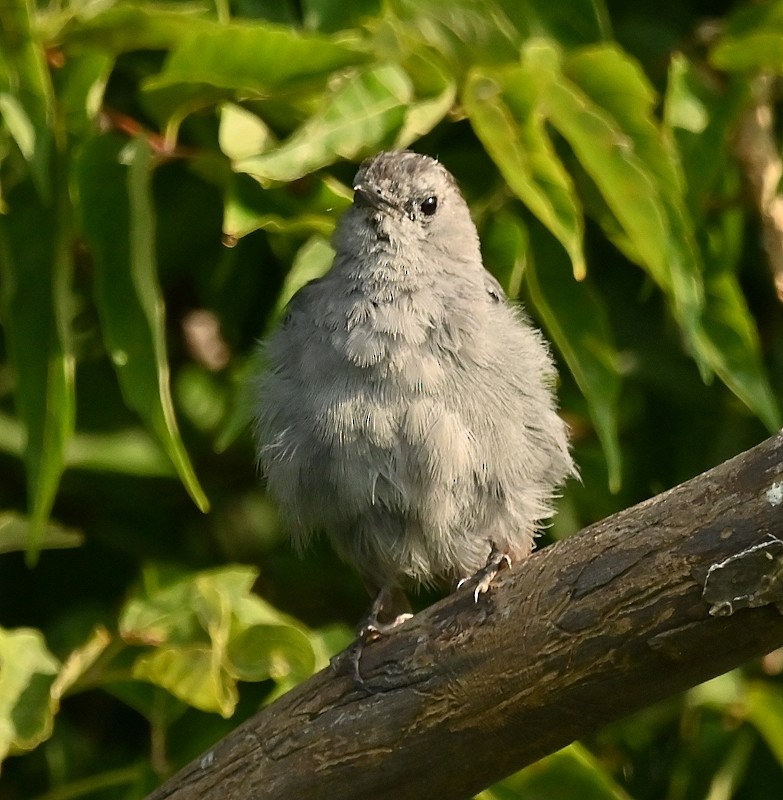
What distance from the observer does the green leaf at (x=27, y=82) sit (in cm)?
307

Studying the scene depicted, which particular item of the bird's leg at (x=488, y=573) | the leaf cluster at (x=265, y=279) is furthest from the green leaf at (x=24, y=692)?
the bird's leg at (x=488, y=573)

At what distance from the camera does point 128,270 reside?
123 inches

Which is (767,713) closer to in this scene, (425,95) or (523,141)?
(523,141)

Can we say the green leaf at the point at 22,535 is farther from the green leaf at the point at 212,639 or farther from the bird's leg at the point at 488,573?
the bird's leg at the point at 488,573

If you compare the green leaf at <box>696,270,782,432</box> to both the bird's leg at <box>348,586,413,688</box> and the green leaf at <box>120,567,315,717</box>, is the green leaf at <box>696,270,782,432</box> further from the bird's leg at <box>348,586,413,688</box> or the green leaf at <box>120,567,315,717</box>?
the green leaf at <box>120,567,315,717</box>

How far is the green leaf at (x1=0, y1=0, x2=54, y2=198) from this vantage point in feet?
10.1

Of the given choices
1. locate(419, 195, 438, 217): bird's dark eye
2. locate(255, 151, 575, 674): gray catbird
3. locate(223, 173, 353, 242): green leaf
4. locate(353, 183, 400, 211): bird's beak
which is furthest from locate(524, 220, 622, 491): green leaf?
locate(223, 173, 353, 242): green leaf

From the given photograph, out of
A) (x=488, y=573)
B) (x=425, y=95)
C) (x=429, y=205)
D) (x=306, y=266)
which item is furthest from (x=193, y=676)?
(x=425, y=95)

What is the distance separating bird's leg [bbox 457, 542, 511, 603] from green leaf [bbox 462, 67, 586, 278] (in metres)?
0.66

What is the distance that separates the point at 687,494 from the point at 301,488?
121 cm

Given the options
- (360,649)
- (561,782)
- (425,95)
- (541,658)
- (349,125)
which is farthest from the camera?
(425,95)

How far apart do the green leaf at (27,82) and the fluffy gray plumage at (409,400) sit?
738 millimetres

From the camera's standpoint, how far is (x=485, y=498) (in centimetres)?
332

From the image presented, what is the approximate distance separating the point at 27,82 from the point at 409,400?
3.64ft
